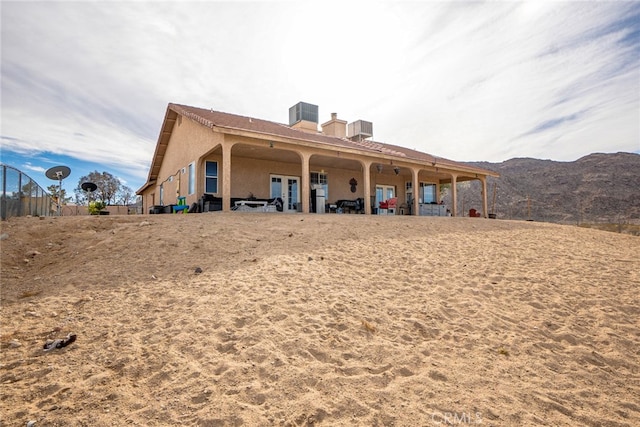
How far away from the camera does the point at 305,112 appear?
62.2ft

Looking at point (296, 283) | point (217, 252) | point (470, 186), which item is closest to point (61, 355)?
point (296, 283)

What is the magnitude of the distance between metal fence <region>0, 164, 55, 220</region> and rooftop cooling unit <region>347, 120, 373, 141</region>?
51.3 ft

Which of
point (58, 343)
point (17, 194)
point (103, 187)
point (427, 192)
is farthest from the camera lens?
point (103, 187)

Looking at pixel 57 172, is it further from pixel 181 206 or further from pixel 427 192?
pixel 427 192

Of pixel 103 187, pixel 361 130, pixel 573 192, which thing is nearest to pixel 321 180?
pixel 361 130

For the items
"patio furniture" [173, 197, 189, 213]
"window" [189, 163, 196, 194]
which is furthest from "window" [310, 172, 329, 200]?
"patio furniture" [173, 197, 189, 213]

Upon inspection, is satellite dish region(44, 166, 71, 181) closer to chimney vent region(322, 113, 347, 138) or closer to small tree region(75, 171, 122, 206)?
chimney vent region(322, 113, 347, 138)

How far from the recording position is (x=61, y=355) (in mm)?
3000

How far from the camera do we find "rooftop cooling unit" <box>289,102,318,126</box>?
1892 centimetres

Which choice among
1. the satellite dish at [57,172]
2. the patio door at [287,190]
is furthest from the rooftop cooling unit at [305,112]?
the satellite dish at [57,172]

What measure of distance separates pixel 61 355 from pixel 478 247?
7.72 m

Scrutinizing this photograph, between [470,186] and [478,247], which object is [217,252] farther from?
[470,186]

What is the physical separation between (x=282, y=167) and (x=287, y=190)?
3.58 ft

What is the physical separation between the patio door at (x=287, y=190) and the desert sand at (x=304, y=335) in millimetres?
8485
